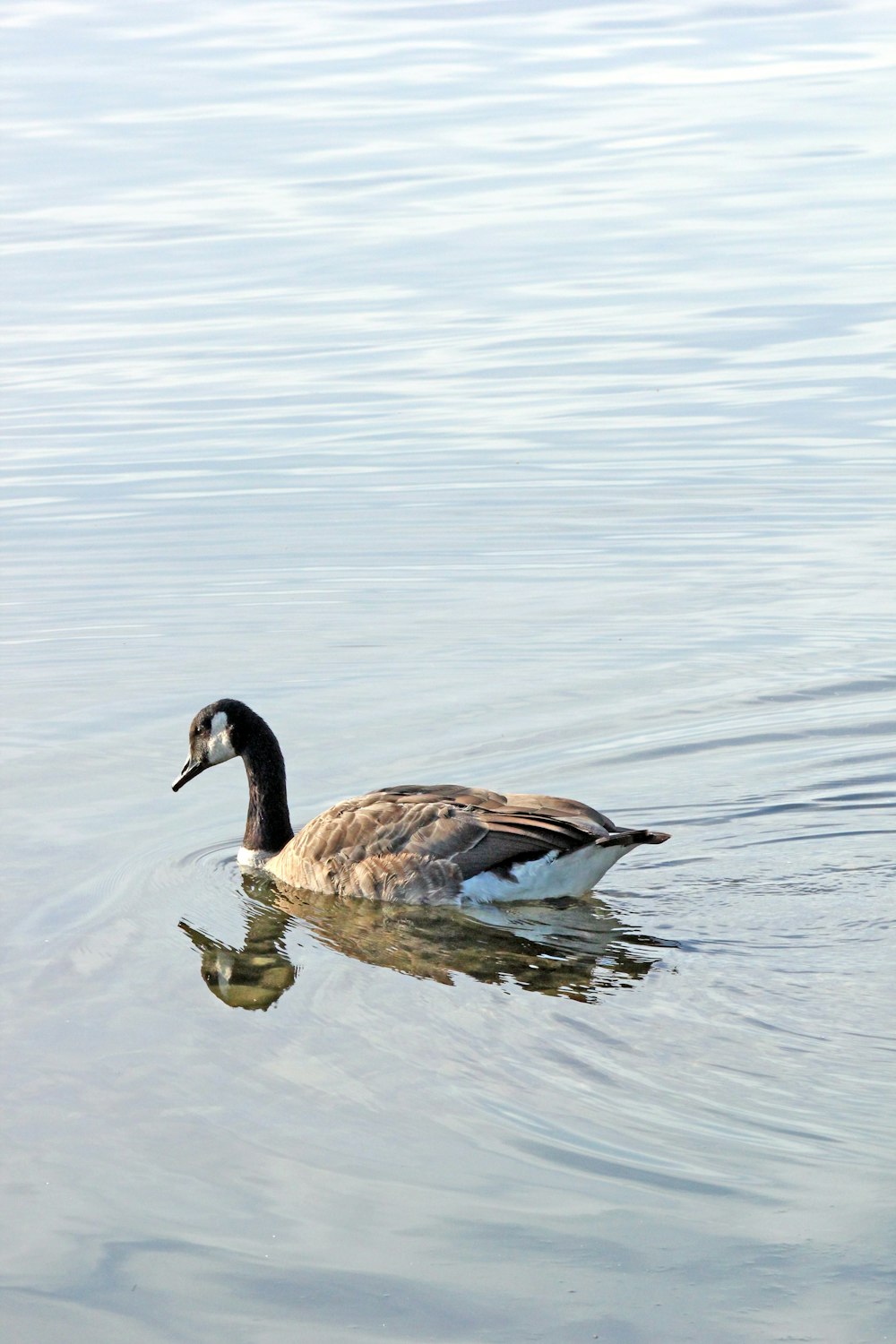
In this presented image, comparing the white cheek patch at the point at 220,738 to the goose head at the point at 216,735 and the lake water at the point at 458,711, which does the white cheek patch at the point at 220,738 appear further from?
the lake water at the point at 458,711

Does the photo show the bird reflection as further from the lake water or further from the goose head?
the goose head

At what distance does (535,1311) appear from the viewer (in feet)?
18.6

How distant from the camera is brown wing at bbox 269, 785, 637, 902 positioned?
9228mm

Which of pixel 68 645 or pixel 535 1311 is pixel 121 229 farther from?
pixel 535 1311

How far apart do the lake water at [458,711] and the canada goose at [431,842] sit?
19cm

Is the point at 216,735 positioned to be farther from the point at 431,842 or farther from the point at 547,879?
the point at 547,879

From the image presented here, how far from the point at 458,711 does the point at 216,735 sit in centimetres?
181

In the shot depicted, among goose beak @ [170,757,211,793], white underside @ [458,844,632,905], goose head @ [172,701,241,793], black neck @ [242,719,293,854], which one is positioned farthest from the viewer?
goose beak @ [170,757,211,793]

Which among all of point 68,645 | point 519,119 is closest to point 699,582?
point 68,645

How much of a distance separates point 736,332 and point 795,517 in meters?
5.41

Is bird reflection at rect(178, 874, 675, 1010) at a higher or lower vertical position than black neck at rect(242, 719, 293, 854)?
lower

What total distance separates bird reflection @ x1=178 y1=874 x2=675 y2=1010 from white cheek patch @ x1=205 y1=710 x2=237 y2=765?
0.92 metres

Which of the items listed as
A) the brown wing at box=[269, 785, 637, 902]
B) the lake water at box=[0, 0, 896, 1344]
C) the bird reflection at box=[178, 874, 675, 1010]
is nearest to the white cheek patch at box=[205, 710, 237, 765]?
the lake water at box=[0, 0, 896, 1344]

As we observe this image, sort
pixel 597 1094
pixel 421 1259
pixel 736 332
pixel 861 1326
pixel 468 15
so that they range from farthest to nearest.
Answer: pixel 468 15 → pixel 736 332 → pixel 597 1094 → pixel 421 1259 → pixel 861 1326
